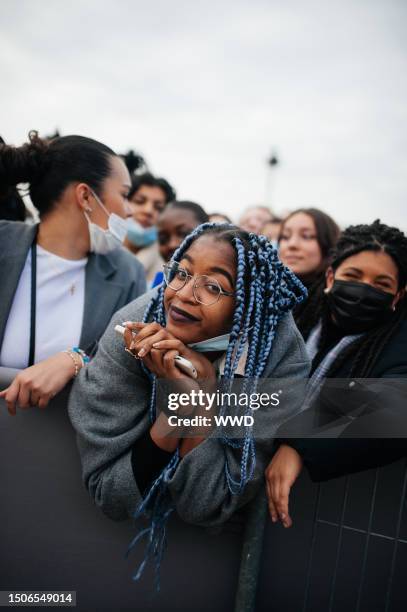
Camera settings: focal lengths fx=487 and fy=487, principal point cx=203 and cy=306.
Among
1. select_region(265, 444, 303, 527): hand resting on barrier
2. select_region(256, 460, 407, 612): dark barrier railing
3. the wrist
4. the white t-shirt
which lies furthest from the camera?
the white t-shirt

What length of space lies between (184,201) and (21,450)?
2493mm

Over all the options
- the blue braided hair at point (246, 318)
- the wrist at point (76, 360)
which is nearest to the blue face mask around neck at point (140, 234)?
the wrist at point (76, 360)

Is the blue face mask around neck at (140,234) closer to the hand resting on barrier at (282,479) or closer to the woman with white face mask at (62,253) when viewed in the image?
the woman with white face mask at (62,253)

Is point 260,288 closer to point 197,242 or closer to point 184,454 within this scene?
point 197,242

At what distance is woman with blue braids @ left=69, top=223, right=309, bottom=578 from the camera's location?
1.75 metres

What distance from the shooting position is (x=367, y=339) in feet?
7.41

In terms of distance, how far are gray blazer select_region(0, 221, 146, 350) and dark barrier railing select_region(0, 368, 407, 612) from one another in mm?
608

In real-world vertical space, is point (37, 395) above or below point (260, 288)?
below

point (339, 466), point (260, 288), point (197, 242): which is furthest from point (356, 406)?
point (197, 242)

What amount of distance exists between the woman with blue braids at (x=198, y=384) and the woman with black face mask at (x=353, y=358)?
14 centimetres

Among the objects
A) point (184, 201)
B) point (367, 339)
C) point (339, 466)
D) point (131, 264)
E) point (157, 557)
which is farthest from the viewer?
point (184, 201)

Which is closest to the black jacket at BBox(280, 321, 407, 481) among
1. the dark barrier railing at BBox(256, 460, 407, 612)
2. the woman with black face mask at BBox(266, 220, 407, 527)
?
the woman with black face mask at BBox(266, 220, 407, 527)

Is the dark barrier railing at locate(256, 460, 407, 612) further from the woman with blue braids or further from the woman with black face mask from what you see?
the woman with blue braids

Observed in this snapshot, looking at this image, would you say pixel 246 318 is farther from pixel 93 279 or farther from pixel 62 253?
pixel 62 253
